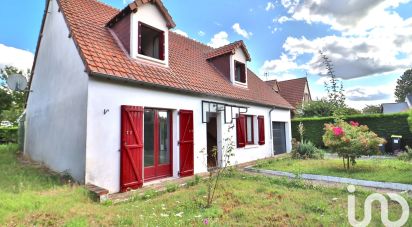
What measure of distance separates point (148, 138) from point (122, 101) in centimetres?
151

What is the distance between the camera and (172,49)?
11.1m

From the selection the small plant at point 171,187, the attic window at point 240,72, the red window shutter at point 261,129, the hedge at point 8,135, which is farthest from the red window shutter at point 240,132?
the hedge at point 8,135

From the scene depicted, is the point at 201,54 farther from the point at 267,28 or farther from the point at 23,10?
the point at 23,10

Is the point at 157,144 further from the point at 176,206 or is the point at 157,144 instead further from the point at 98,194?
the point at 176,206

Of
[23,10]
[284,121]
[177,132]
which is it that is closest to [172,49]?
[177,132]

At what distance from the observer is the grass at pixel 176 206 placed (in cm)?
412

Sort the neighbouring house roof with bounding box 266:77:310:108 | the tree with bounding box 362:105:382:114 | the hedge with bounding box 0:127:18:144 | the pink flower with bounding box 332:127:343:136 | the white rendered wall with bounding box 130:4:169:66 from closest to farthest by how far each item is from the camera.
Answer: the white rendered wall with bounding box 130:4:169:66 < the pink flower with bounding box 332:127:343:136 < the hedge with bounding box 0:127:18:144 < the neighbouring house roof with bounding box 266:77:310:108 < the tree with bounding box 362:105:382:114

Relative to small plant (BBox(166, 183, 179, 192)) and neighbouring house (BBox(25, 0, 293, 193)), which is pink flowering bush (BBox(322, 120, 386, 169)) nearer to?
neighbouring house (BBox(25, 0, 293, 193))

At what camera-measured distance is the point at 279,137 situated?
15.7 m

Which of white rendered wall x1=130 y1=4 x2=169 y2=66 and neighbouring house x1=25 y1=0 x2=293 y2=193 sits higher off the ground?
white rendered wall x1=130 y1=4 x2=169 y2=66

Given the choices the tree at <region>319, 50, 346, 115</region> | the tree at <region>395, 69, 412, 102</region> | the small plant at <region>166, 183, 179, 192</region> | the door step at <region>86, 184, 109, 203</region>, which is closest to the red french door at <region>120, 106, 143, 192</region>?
the small plant at <region>166, 183, 179, 192</region>

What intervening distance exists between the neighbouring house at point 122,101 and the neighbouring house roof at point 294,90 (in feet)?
55.0

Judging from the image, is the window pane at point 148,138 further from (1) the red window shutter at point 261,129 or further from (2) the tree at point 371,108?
(2) the tree at point 371,108

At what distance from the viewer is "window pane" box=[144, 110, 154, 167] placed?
24.3 ft
